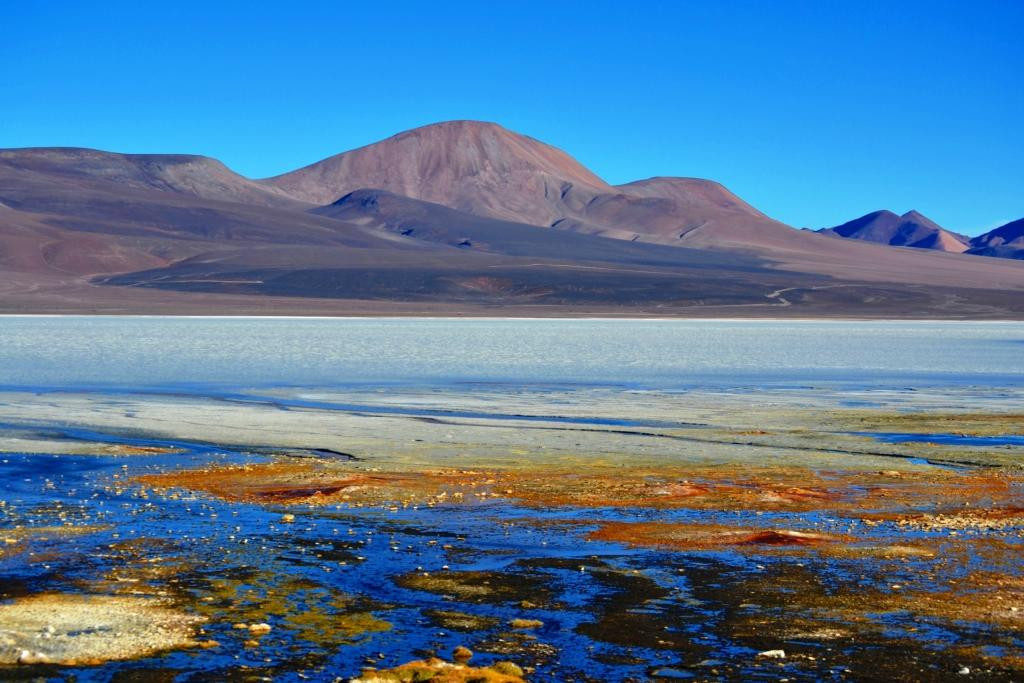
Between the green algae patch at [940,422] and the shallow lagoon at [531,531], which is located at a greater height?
the green algae patch at [940,422]

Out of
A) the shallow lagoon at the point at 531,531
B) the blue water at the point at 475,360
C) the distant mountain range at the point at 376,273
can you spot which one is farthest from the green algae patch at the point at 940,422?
the distant mountain range at the point at 376,273

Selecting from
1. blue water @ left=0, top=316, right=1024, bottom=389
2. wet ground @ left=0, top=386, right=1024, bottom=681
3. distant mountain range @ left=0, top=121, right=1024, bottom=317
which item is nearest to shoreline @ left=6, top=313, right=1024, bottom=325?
distant mountain range @ left=0, top=121, right=1024, bottom=317

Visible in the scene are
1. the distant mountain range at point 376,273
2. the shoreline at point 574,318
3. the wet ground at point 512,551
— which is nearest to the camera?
the wet ground at point 512,551

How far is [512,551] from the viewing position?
10570 mm

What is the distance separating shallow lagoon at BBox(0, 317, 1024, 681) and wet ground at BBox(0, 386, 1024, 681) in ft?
0.11

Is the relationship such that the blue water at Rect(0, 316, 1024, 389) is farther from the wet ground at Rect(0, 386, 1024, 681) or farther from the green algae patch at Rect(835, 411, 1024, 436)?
the wet ground at Rect(0, 386, 1024, 681)

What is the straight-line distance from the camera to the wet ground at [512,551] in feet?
25.2

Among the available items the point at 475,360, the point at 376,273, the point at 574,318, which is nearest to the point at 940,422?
the point at 475,360

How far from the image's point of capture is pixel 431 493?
13359 millimetres

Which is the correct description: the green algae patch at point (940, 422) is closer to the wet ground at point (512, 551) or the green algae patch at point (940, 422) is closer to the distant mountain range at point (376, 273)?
the wet ground at point (512, 551)

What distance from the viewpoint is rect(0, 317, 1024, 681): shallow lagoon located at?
25.8ft

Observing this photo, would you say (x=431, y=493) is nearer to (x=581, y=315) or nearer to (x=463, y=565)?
(x=463, y=565)

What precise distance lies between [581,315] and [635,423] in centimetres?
8881

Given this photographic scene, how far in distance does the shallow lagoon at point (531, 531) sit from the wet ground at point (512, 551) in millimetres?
35
